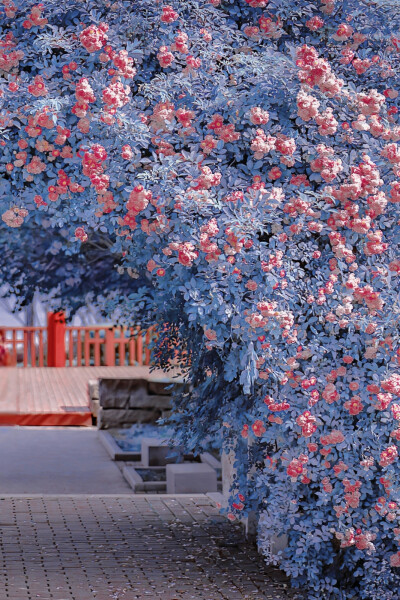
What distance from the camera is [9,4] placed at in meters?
6.64

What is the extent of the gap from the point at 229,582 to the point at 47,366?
54.1ft

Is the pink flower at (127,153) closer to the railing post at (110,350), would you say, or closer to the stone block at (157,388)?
the stone block at (157,388)

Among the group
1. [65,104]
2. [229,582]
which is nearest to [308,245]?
[65,104]

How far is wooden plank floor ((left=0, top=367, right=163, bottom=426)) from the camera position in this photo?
51.8 ft

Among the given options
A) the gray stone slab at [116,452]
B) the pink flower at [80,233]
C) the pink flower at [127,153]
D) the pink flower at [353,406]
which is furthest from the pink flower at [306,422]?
the gray stone slab at [116,452]

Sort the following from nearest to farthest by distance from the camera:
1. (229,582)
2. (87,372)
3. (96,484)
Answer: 1. (229,582)
2. (96,484)
3. (87,372)

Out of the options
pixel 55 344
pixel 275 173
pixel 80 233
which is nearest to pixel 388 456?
pixel 275 173

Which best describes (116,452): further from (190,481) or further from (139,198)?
(139,198)

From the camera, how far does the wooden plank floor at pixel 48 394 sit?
51.8 ft

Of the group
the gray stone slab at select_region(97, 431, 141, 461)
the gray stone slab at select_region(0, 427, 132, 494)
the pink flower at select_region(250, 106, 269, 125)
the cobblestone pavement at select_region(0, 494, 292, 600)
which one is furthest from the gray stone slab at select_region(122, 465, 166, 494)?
the pink flower at select_region(250, 106, 269, 125)

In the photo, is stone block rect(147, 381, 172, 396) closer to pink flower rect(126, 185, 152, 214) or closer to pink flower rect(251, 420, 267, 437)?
pink flower rect(251, 420, 267, 437)

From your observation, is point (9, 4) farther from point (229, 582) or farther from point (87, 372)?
point (87, 372)

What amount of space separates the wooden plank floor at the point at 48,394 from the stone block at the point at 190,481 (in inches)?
208

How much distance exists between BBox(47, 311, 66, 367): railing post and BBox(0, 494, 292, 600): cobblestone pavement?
13.1 m
